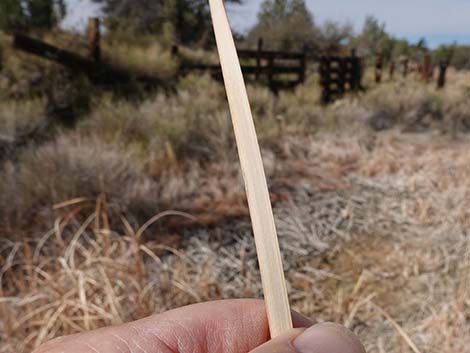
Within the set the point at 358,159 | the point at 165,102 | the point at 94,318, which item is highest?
the point at 165,102

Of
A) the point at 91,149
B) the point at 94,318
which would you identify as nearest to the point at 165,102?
the point at 91,149

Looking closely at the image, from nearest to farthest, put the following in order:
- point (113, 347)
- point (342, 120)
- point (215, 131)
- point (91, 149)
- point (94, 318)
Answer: point (113, 347)
point (94, 318)
point (91, 149)
point (215, 131)
point (342, 120)

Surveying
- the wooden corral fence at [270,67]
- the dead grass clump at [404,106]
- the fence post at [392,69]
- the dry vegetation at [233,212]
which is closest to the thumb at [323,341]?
the dry vegetation at [233,212]

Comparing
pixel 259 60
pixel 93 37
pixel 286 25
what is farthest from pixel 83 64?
pixel 286 25

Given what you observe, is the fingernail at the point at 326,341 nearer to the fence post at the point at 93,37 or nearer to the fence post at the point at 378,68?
the fence post at the point at 93,37

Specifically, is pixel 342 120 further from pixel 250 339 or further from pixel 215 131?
pixel 250 339

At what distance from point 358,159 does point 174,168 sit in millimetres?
436

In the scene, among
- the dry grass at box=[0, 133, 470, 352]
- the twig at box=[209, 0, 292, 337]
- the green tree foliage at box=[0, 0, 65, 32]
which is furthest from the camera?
the green tree foliage at box=[0, 0, 65, 32]

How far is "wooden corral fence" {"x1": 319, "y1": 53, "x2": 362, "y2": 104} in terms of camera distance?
127 centimetres

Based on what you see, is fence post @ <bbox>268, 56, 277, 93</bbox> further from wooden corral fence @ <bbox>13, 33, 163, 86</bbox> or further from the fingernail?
the fingernail

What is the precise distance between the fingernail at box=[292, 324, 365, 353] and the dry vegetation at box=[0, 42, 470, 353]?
37 centimetres

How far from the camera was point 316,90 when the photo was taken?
1275mm

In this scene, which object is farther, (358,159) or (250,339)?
(358,159)

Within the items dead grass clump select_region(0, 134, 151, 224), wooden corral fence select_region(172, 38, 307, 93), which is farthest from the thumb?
wooden corral fence select_region(172, 38, 307, 93)
